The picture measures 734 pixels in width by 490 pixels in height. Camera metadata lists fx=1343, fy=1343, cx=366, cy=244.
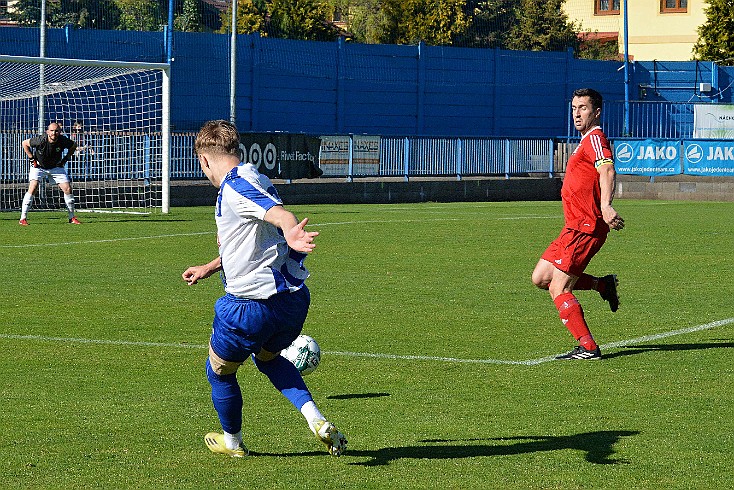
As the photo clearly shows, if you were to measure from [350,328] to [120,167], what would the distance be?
18.3 meters

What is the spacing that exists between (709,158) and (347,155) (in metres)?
9.91

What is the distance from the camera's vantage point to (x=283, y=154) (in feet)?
103

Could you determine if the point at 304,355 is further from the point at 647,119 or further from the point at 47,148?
the point at 647,119

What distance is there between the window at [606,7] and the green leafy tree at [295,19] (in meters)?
24.3

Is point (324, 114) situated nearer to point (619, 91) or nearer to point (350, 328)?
point (619, 91)

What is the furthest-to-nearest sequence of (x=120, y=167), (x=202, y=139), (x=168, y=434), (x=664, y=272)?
(x=120, y=167)
(x=664, y=272)
(x=168, y=434)
(x=202, y=139)

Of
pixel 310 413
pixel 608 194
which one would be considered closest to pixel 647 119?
pixel 608 194

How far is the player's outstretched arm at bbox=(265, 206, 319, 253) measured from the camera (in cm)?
515

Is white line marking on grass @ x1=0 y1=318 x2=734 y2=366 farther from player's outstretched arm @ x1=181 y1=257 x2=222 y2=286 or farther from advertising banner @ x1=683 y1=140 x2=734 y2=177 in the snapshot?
advertising banner @ x1=683 y1=140 x2=734 y2=177

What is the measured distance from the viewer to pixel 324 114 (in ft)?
141

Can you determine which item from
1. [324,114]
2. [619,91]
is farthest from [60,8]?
[619,91]

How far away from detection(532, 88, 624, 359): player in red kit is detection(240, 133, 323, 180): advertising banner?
2068 centimetres

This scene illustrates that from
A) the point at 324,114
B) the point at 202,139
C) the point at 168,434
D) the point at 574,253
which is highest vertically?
the point at 324,114

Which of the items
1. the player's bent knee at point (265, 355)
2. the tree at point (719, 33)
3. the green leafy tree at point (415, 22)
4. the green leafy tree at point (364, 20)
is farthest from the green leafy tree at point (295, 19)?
the player's bent knee at point (265, 355)
